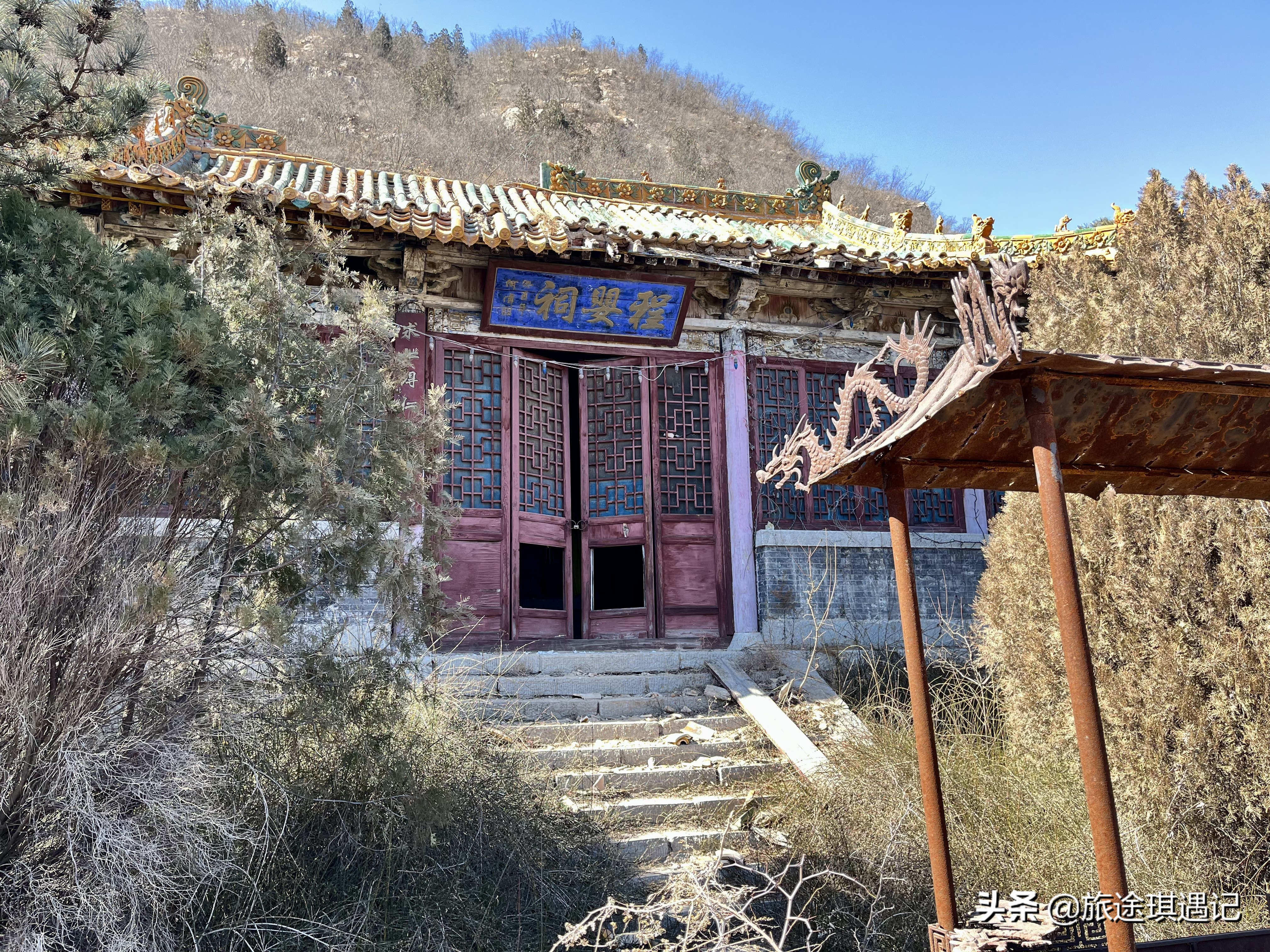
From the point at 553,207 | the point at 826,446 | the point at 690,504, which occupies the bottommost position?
the point at 690,504

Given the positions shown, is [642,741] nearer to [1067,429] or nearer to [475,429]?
[475,429]

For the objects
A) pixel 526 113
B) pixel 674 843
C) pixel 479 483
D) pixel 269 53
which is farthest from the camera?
pixel 269 53

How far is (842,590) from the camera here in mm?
7645

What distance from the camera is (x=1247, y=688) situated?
3.65 metres

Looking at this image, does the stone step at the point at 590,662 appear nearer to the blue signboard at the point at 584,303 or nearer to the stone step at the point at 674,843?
the stone step at the point at 674,843

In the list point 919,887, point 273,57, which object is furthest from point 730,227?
point 273,57

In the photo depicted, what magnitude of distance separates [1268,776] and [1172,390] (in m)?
1.78

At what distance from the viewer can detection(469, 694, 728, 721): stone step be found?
5559 millimetres

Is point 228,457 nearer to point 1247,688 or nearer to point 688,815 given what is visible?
point 688,815

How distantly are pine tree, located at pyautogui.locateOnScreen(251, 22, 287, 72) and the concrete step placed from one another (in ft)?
124

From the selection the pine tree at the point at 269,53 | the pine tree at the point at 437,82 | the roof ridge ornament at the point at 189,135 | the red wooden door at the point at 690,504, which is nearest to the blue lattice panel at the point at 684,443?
the red wooden door at the point at 690,504

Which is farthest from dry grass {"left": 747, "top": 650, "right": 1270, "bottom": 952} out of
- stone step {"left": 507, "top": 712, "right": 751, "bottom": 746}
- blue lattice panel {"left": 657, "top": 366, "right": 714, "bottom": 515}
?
blue lattice panel {"left": 657, "top": 366, "right": 714, "bottom": 515}

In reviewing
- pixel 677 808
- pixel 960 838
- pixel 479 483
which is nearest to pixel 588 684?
pixel 677 808

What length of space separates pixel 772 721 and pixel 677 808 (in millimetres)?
1031
